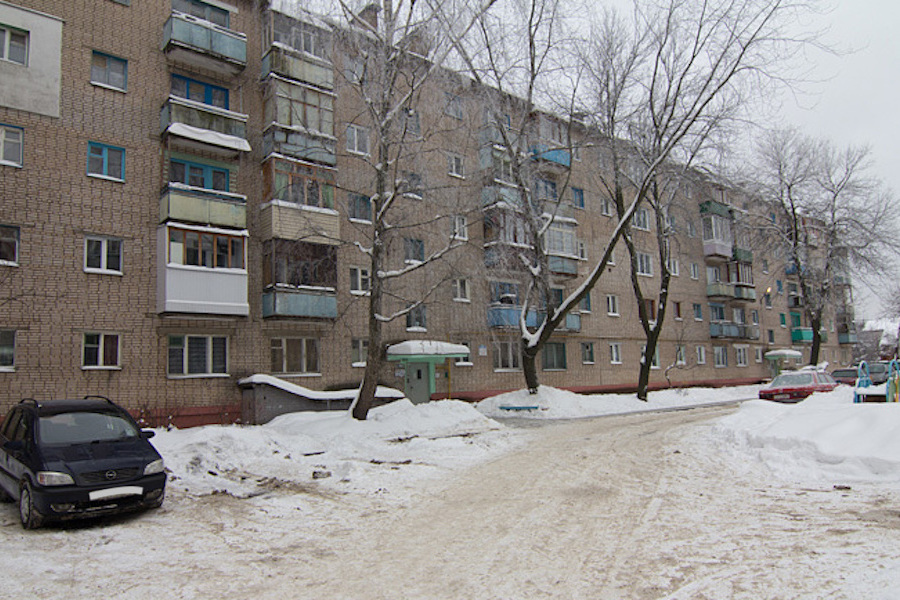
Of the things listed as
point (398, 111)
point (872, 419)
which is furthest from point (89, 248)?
point (872, 419)

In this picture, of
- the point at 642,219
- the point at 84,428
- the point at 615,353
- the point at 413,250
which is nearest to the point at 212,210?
the point at 413,250

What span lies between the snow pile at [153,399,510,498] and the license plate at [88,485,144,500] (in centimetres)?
175

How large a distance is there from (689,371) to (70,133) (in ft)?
110

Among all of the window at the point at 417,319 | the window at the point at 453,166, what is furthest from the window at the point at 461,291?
the window at the point at 453,166

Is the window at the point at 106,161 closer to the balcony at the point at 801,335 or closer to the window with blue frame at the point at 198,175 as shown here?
the window with blue frame at the point at 198,175

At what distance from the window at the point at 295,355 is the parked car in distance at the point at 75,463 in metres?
11.1

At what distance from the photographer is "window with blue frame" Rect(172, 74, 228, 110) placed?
19578 millimetres

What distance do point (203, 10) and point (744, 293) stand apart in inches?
1452

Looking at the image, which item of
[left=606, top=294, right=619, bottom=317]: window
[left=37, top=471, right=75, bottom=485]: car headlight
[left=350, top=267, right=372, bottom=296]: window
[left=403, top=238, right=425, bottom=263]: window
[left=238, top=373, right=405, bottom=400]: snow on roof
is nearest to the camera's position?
[left=37, top=471, right=75, bottom=485]: car headlight

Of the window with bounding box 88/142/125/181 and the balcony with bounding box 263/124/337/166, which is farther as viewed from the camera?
the balcony with bounding box 263/124/337/166

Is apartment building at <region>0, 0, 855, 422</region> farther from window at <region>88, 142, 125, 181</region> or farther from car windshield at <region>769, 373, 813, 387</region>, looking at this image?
car windshield at <region>769, 373, 813, 387</region>

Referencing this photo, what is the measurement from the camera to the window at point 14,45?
16594mm

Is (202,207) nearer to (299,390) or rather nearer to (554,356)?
(299,390)

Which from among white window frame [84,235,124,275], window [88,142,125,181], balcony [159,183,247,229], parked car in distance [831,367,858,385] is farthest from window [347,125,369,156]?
parked car in distance [831,367,858,385]
